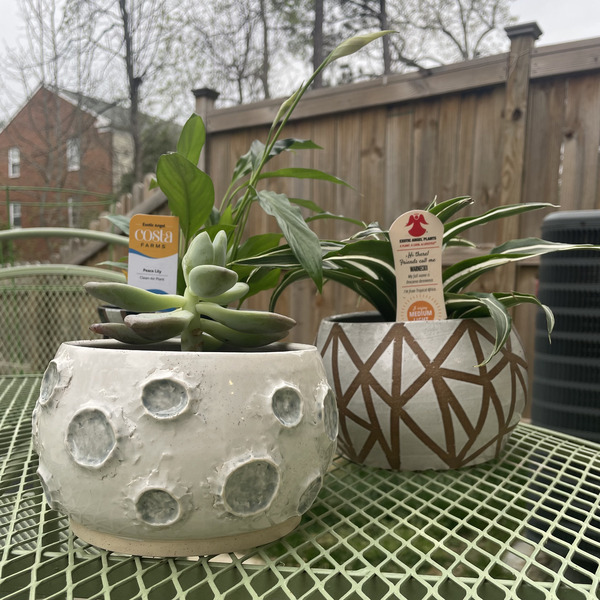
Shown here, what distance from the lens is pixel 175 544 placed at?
321mm

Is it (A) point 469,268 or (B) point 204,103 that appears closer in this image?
(A) point 469,268

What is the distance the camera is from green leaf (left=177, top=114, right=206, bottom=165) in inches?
24.4

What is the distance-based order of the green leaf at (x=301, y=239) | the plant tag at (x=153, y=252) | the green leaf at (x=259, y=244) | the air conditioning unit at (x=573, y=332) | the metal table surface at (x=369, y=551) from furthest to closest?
the air conditioning unit at (x=573, y=332) → the green leaf at (x=259, y=244) → the plant tag at (x=153, y=252) → the green leaf at (x=301, y=239) → the metal table surface at (x=369, y=551)

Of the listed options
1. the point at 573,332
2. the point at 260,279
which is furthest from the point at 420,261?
the point at 573,332

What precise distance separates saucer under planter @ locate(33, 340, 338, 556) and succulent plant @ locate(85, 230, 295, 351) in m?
0.03

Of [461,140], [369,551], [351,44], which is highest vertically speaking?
[461,140]

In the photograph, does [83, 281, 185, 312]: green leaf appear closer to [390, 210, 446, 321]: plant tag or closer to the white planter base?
the white planter base

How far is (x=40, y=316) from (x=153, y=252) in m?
0.73

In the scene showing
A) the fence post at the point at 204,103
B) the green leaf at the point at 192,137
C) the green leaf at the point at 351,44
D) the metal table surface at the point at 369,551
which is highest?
the fence post at the point at 204,103

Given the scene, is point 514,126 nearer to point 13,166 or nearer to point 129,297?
point 129,297

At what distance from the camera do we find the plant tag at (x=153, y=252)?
21.5 inches

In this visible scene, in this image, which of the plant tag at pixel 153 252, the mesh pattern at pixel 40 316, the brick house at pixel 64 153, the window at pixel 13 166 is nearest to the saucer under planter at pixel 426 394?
the plant tag at pixel 153 252

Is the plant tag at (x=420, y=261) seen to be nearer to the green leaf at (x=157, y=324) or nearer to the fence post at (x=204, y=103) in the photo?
the green leaf at (x=157, y=324)

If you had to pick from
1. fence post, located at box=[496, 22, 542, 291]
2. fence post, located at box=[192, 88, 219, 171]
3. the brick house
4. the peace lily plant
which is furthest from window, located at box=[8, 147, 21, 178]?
the peace lily plant
